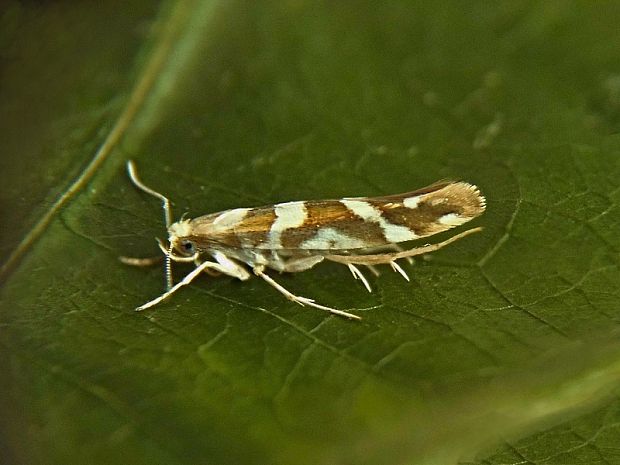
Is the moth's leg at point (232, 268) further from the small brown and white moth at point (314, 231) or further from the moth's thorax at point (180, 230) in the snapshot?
the moth's thorax at point (180, 230)

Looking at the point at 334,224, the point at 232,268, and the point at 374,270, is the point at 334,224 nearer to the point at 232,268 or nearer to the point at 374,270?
the point at 374,270

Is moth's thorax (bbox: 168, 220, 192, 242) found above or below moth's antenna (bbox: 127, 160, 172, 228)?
below

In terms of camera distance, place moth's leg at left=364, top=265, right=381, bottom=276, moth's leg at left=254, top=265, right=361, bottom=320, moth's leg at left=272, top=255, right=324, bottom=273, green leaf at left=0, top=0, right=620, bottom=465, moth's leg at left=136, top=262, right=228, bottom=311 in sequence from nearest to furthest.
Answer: green leaf at left=0, top=0, right=620, bottom=465 → moth's leg at left=254, top=265, right=361, bottom=320 → moth's leg at left=136, top=262, right=228, bottom=311 → moth's leg at left=364, top=265, right=381, bottom=276 → moth's leg at left=272, top=255, right=324, bottom=273

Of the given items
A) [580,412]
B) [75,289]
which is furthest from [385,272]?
[75,289]

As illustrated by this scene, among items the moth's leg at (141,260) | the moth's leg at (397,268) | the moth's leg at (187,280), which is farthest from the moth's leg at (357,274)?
the moth's leg at (141,260)

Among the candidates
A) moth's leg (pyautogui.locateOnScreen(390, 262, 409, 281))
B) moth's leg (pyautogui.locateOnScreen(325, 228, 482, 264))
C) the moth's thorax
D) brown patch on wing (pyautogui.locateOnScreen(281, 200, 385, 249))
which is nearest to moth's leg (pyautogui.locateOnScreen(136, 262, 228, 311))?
the moth's thorax

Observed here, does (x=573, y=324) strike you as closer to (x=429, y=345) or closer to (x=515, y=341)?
(x=515, y=341)

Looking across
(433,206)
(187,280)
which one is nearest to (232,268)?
(187,280)

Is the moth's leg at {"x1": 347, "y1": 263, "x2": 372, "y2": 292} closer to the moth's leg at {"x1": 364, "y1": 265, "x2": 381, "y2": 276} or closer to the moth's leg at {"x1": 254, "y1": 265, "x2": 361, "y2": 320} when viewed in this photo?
the moth's leg at {"x1": 364, "y1": 265, "x2": 381, "y2": 276}
